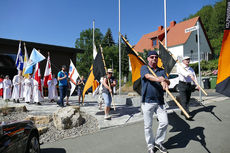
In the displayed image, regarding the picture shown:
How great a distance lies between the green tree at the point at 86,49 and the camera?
47.8m

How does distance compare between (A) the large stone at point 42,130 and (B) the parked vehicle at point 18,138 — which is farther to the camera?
(A) the large stone at point 42,130

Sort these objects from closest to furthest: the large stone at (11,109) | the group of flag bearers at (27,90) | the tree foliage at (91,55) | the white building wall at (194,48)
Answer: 1. the large stone at (11,109)
2. the group of flag bearers at (27,90)
3. the white building wall at (194,48)
4. the tree foliage at (91,55)

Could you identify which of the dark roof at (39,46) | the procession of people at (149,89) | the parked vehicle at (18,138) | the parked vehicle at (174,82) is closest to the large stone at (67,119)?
the procession of people at (149,89)

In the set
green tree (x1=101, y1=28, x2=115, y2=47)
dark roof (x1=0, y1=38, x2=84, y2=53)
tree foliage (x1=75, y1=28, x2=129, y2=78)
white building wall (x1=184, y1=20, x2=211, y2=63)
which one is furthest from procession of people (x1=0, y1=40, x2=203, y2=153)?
green tree (x1=101, y1=28, x2=115, y2=47)

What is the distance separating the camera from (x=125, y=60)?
49.0m

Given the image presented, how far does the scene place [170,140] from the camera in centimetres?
405

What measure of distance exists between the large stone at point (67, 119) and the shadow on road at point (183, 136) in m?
2.84

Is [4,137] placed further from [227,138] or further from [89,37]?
[89,37]

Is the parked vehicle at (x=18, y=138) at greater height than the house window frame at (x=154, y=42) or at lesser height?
lesser

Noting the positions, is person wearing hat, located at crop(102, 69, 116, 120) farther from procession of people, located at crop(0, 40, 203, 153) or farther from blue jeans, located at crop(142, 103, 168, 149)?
blue jeans, located at crop(142, 103, 168, 149)

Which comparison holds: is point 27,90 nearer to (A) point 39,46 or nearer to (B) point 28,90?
(B) point 28,90

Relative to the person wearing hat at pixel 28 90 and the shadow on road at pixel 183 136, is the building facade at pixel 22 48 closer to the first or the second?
the person wearing hat at pixel 28 90

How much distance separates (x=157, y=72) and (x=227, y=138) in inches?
91.7

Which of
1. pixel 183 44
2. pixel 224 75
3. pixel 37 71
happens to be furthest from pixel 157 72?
pixel 183 44
